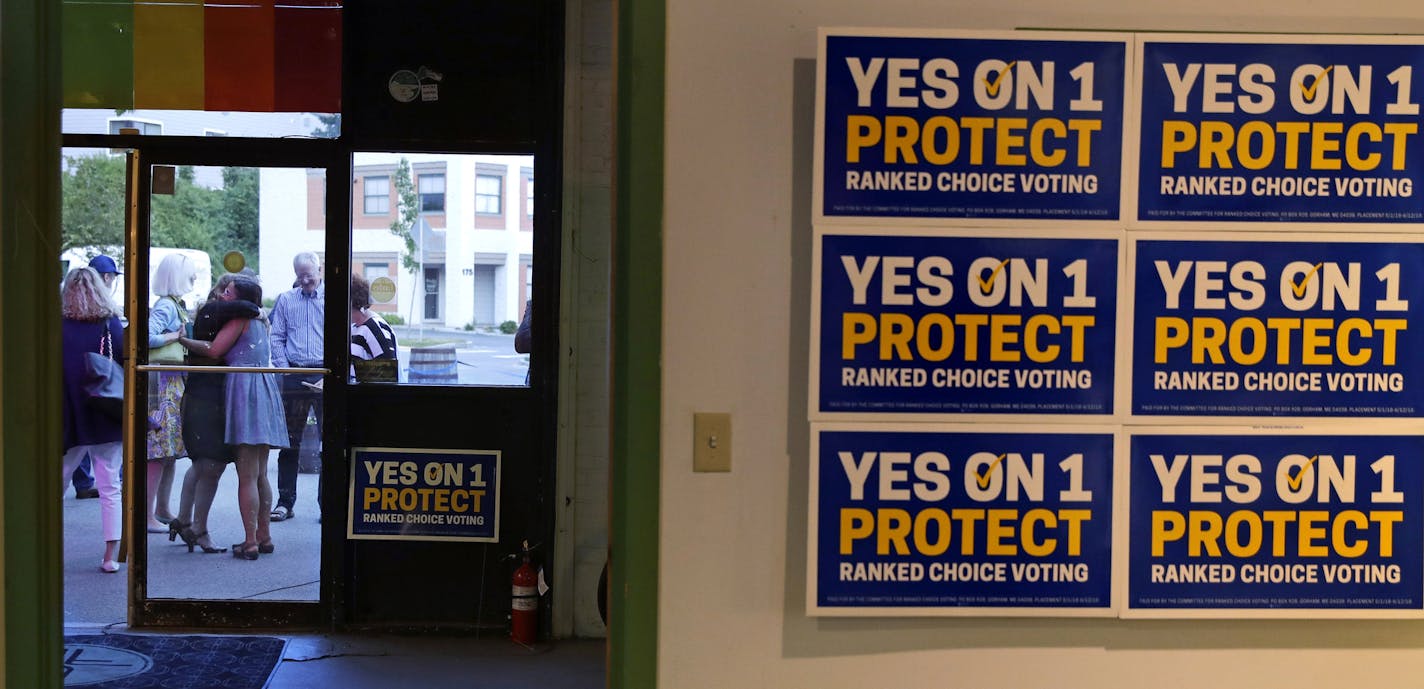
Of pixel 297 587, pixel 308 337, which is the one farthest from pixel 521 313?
pixel 297 587

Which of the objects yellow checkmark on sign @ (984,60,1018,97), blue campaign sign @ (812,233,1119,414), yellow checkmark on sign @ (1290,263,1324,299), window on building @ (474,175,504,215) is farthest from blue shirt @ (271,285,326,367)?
yellow checkmark on sign @ (1290,263,1324,299)

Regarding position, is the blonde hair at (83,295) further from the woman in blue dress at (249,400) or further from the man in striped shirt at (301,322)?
the man in striped shirt at (301,322)

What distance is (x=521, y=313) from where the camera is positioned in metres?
4.46

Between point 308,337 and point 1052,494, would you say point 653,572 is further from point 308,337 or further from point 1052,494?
point 308,337

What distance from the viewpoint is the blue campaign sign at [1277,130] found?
2.03 meters

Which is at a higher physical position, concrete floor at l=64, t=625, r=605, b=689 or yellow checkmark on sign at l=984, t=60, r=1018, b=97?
yellow checkmark on sign at l=984, t=60, r=1018, b=97

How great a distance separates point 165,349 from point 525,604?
180 cm

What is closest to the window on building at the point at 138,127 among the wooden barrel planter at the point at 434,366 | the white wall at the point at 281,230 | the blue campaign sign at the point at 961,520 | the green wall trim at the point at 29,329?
the white wall at the point at 281,230

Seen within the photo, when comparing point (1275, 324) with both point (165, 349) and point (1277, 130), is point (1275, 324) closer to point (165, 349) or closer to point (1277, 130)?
point (1277, 130)

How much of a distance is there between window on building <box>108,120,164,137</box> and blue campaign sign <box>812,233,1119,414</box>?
3429 mm

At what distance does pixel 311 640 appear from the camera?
4320mm

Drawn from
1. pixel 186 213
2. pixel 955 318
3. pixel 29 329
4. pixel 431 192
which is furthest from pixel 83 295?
pixel 955 318

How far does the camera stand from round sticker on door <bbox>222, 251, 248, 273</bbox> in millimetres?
4492

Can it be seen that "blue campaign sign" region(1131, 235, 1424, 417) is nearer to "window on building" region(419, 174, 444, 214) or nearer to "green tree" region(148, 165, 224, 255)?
"window on building" region(419, 174, 444, 214)
